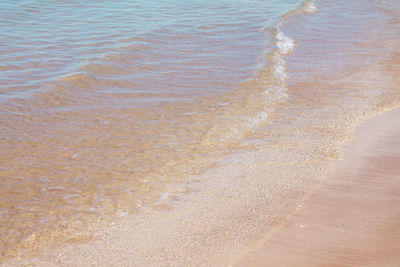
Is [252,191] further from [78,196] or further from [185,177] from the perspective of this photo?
[78,196]

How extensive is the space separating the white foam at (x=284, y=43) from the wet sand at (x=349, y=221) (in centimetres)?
451

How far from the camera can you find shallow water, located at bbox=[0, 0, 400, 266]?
12.4ft

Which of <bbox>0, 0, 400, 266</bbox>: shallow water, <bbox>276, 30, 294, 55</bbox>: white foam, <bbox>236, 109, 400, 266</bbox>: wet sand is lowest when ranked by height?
<bbox>236, 109, 400, 266</bbox>: wet sand

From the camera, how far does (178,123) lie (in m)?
5.59

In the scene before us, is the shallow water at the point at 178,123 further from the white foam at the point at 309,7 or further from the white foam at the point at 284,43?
the white foam at the point at 309,7

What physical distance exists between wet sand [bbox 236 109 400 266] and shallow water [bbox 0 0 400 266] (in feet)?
0.54

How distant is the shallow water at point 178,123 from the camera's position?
3766 millimetres

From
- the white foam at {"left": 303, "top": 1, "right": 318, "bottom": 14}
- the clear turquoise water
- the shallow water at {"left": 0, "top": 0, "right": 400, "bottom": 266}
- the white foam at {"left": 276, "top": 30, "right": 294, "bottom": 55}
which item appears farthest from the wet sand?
the white foam at {"left": 303, "top": 1, "right": 318, "bottom": 14}

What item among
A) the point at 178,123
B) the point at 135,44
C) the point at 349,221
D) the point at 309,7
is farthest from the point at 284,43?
the point at 349,221

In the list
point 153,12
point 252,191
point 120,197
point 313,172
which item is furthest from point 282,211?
point 153,12

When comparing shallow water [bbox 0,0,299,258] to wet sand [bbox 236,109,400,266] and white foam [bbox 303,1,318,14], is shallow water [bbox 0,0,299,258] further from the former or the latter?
white foam [bbox 303,1,318,14]

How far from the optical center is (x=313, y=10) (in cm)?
1355

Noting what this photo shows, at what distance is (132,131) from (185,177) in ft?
4.06

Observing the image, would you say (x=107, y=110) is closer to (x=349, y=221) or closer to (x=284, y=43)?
(x=349, y=221)
